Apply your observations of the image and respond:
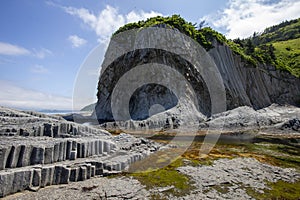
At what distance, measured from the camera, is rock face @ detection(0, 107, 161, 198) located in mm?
→ 8812

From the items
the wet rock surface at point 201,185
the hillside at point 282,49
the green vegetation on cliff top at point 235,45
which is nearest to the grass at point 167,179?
the wet rock surface at point 201,185

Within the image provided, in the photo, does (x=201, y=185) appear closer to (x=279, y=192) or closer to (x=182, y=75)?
(x=279, y=192)

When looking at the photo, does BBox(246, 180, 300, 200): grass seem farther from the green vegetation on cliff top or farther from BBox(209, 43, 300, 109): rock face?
the green vegetation on cliff top

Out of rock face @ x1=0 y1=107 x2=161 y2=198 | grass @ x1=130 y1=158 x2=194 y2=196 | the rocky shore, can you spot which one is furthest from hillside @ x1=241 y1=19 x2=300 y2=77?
rock face @ x1=0 y1=107 x2=161 y2=198

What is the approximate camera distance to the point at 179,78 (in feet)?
140

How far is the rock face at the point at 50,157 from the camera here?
8.81 metres

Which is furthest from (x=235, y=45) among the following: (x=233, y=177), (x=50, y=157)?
(x=50, y=157)

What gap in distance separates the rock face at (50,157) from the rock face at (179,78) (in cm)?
2166

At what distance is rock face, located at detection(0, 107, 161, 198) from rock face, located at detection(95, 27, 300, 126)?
2166 cm

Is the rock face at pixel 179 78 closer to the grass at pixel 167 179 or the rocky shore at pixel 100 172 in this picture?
the rocky shore at pixel 100 172

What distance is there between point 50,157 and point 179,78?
1371 inches

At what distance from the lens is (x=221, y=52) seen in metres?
49.8

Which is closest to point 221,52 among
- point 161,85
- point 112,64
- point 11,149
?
point 161,85

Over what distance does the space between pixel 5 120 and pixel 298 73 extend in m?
72.9
